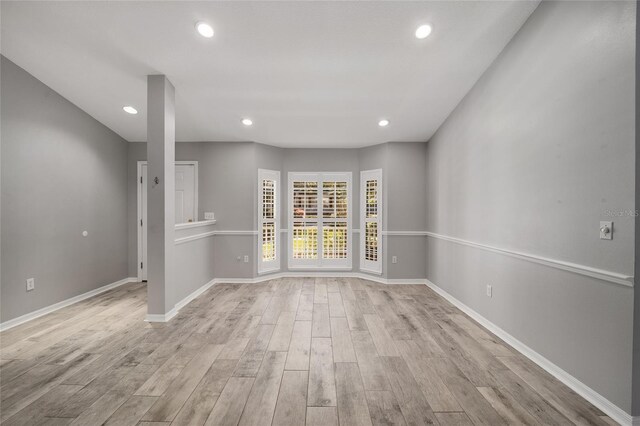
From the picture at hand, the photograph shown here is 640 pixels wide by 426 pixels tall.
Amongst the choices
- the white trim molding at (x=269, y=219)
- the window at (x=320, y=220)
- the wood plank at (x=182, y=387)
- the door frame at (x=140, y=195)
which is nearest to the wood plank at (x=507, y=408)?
the wood plank at (x=182, y=387)

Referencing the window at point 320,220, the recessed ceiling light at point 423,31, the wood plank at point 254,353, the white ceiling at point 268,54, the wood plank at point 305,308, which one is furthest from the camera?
the window at point 320,220

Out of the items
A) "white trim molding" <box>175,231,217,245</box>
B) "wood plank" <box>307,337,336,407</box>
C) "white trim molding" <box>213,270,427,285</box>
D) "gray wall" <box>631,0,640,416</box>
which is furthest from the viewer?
"white trim molding" <box>213,270,427,285</box>

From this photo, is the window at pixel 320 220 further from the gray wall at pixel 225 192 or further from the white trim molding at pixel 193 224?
the white trim molding at pixel 193 224

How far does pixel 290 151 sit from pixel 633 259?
4.55m

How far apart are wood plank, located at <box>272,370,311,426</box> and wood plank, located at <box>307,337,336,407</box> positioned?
0.15 ft

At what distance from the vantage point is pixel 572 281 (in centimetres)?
196

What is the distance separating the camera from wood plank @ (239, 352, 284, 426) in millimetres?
1637

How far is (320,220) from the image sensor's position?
5277 millimetres

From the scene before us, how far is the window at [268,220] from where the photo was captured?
4.94m

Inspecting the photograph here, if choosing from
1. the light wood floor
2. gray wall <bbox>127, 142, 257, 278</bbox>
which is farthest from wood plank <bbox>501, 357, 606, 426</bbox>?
gray wall <bbox>127, 142, 257, 278</bbox>

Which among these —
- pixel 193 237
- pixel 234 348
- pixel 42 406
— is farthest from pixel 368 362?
pixel 193 237

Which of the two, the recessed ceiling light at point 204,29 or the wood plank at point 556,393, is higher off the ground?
the recessed ceiling light at point 204,29

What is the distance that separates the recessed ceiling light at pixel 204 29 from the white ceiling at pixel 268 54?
0.05 meters

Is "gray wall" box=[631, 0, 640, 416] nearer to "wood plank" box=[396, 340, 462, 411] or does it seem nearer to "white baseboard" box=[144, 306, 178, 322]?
"wood plank" box=[396, 340, 462, 411]
